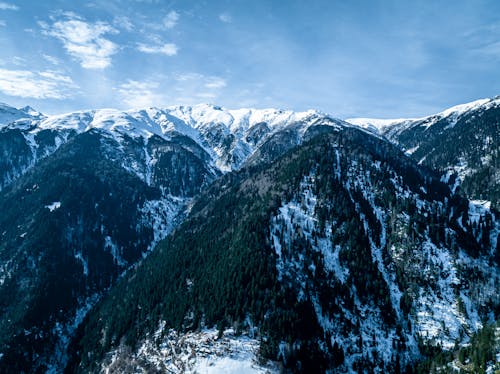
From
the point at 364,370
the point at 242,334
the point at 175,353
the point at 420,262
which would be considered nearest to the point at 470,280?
the point at 420,262

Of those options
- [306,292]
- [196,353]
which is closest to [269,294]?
[306,292]

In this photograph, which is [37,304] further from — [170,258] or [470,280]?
[470,280]

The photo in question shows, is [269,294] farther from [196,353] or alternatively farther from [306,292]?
[196,353]

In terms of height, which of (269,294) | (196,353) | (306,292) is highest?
(306,292)

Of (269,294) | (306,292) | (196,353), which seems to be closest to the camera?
(196,353)

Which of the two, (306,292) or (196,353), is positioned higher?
(306,292)

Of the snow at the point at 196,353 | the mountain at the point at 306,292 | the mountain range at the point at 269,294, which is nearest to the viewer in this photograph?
the snow at the point at 196,353

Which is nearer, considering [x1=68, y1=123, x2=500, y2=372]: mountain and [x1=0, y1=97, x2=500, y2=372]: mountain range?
[x1=0, y1=97, x2=500, y2=372]: mountain range

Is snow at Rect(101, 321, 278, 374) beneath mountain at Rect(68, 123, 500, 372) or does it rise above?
beneath
